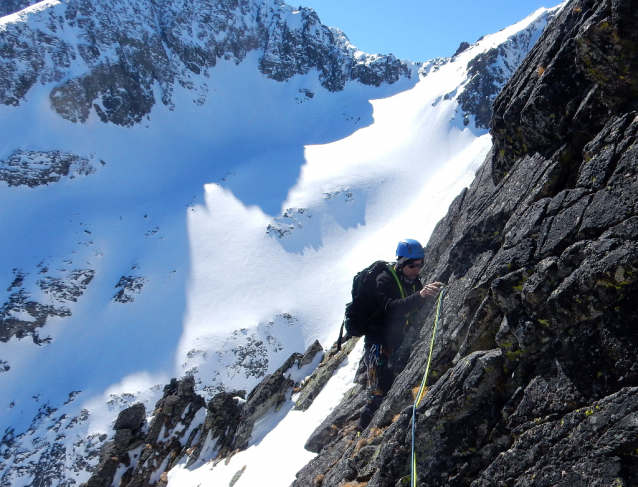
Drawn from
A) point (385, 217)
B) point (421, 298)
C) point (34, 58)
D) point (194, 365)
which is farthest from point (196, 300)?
point (34, 58)

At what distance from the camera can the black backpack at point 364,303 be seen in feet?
27.0

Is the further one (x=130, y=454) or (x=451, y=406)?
(x=130, y=454)

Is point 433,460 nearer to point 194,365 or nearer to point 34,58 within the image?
point 194,365

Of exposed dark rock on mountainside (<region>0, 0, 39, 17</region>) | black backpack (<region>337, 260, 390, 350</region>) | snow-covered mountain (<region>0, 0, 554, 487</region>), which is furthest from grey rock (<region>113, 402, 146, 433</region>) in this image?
exposed dark rock on mountainside (<region>0, 0, 39, 17</region>)

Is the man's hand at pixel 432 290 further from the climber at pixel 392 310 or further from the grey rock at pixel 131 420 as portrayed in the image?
the grey rock at pixel 131 420

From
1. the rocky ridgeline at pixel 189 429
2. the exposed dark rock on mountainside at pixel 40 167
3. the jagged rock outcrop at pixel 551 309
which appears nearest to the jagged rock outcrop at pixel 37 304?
the exposed dark rock on mountainside at pixel 40 167

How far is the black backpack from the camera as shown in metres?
8.22

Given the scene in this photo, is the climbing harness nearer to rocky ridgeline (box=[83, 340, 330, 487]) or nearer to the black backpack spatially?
the black backpack

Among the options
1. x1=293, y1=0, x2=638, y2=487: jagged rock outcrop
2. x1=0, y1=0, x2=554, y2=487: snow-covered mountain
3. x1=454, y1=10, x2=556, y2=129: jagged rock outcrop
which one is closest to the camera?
x1=293, y1=0, x2=638, y2=487: jagged rock outcrop

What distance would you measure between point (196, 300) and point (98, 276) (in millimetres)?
25005

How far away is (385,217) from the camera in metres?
86.8

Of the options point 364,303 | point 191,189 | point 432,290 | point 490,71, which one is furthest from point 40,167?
point 490,71

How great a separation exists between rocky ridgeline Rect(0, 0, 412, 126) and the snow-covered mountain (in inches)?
23.8

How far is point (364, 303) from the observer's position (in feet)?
27.1
